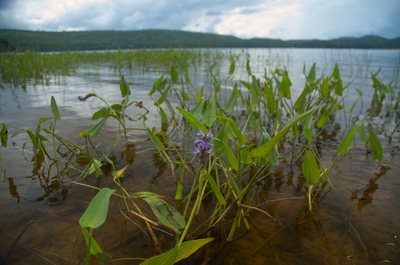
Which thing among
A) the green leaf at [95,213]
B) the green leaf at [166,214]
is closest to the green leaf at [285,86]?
the green leaf at [166,214]

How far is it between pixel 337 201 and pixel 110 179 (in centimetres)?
106

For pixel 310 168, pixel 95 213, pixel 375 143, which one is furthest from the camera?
pixel 375 143

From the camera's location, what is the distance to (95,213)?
58 centimetres

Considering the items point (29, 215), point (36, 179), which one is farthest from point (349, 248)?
point (36, 179)

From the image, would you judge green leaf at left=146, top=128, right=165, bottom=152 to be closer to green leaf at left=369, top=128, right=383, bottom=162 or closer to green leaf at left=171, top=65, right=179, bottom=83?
green leaf at left=171, top=65, right=179, bottom=83

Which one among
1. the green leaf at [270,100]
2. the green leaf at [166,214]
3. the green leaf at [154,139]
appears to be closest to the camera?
the green leaf at [166,214]

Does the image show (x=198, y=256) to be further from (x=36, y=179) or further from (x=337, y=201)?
(x=36, y=179)

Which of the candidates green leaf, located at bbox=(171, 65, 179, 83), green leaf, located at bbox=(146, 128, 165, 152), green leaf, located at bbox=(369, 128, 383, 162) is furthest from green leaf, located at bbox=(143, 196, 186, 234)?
green leaf, located at bbox=(171, 65, 179, 83)

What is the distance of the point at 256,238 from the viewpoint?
0.96m

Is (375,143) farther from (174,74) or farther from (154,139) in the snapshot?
(174,74)

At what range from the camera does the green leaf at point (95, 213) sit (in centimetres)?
57

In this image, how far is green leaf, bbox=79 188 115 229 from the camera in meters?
0.57

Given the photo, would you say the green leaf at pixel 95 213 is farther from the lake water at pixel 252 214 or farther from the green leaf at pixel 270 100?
the green leaf at pixel 270 100

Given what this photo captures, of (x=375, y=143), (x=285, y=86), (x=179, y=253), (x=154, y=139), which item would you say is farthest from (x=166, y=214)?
(x=285, y=86)
